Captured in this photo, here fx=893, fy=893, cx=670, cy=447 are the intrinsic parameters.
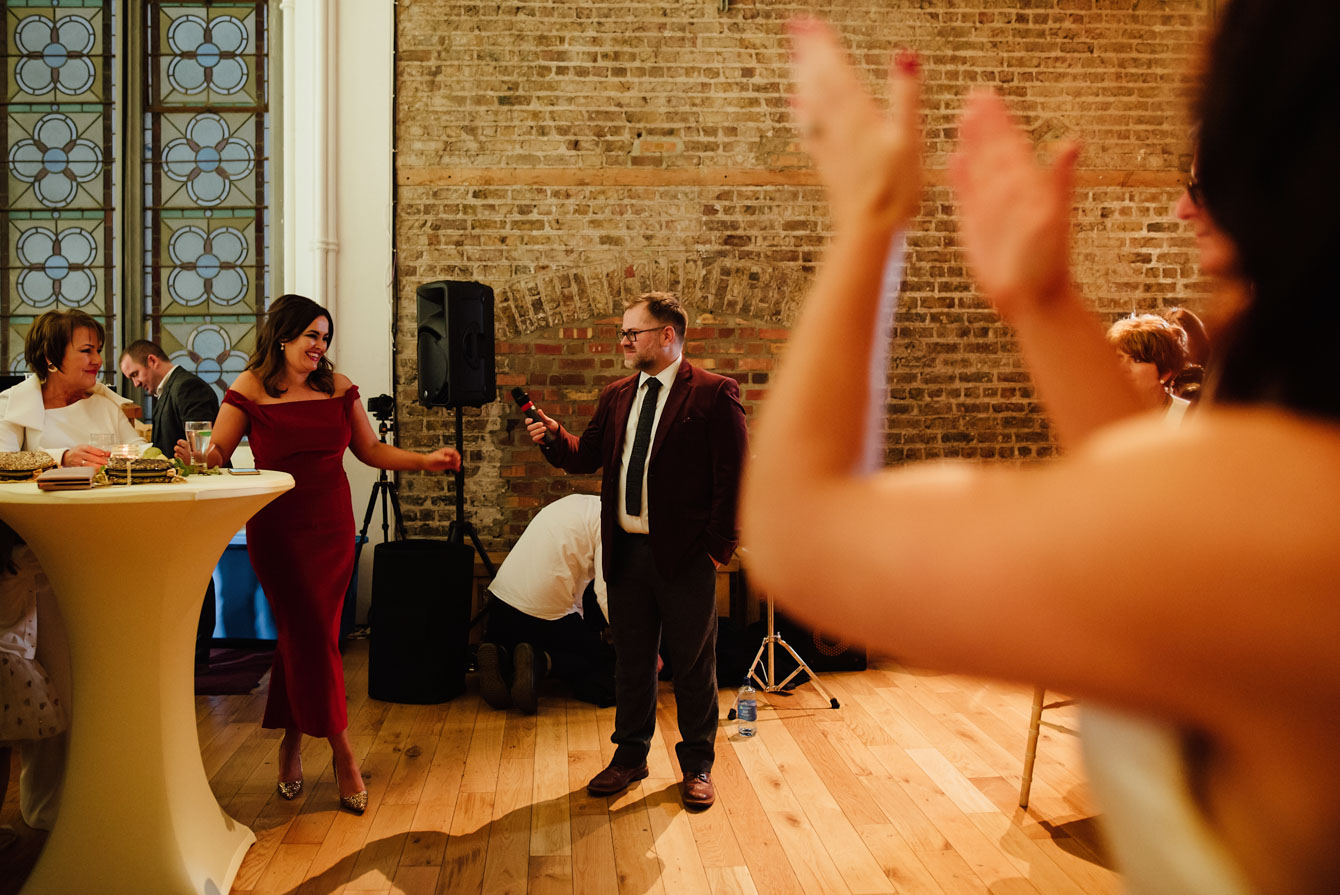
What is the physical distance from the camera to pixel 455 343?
4535 mm

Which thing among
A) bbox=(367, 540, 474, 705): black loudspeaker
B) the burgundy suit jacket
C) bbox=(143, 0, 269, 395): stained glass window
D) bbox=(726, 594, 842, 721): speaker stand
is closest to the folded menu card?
the burgundy suit jacket

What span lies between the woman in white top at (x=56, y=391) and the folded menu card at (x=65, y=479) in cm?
116

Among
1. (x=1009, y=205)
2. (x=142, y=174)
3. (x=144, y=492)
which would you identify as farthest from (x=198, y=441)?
(x=142, y=174)

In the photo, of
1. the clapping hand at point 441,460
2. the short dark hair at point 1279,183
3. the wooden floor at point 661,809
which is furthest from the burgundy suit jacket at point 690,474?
the short dark hair at point 1279,183

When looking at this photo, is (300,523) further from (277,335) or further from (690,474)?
(690,474)

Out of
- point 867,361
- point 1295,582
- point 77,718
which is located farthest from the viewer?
point 77,718

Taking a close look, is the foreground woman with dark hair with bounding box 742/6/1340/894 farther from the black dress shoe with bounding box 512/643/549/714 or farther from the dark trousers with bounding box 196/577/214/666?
the dark trousers with bounding box 196/577/214/666

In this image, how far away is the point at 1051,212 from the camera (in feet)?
1.78

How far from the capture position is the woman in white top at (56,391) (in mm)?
3348

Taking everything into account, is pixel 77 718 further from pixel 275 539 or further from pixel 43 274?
pixel 43 274

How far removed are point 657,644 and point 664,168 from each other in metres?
3.11

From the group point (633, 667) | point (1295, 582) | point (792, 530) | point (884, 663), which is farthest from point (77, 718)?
point (884, 663)

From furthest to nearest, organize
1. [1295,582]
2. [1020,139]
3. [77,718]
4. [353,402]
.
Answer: [353,402] → [77,718] → [1020,139] → [1295,582]

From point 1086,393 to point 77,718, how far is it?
8.49 ft
